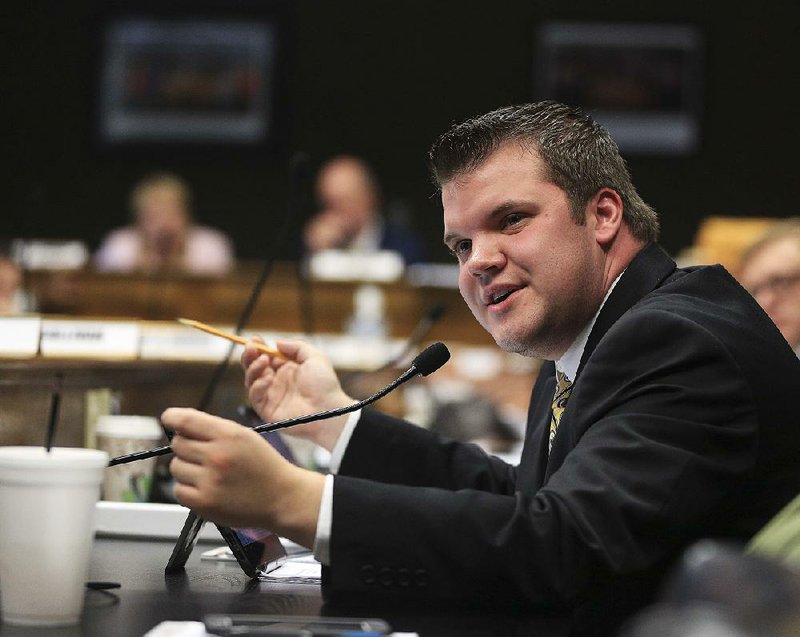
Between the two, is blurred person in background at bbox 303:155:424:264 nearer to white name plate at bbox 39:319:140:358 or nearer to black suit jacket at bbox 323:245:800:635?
white name plate at bbox 39:319:140:358

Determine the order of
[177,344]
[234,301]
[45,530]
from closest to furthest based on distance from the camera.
Answer: [45,530], [177,344], [234,301]

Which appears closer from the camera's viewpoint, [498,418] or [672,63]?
[498,418]

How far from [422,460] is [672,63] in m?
7.34

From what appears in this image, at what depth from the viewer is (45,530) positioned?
1279 millimetres

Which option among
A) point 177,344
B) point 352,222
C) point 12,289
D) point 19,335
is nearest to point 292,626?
point 19,335

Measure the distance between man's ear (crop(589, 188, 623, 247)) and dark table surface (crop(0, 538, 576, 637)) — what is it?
672 mm

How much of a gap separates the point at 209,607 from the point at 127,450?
2.79ft

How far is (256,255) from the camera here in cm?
914

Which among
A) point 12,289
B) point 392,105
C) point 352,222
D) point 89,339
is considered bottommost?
point 352,222

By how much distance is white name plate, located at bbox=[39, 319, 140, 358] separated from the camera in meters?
2.41

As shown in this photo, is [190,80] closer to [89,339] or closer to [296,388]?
[89,339]

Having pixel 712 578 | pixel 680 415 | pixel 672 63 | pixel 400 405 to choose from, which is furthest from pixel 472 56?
pixel 712 578

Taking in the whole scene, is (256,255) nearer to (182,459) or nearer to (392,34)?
(392,34)

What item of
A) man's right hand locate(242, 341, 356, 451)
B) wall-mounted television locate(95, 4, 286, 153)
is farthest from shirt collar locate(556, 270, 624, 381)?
wall-mounted television locate(95, 4, 286, 153)
